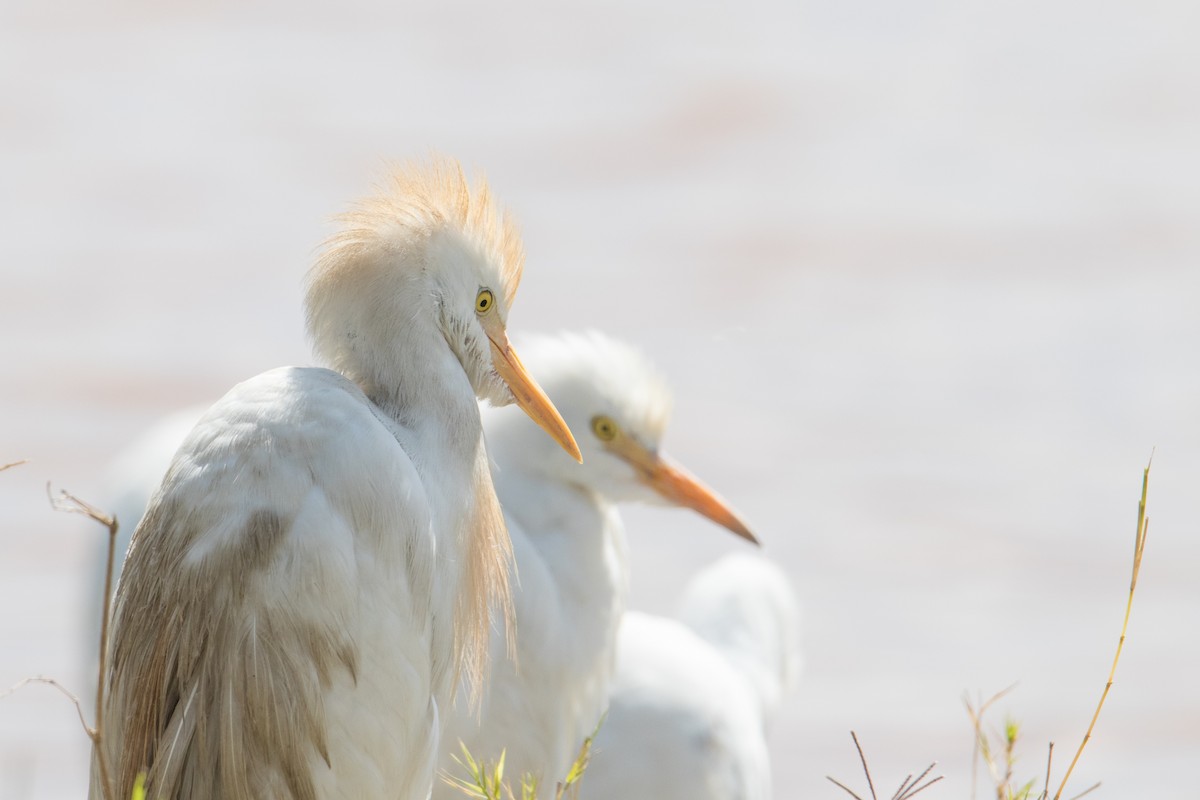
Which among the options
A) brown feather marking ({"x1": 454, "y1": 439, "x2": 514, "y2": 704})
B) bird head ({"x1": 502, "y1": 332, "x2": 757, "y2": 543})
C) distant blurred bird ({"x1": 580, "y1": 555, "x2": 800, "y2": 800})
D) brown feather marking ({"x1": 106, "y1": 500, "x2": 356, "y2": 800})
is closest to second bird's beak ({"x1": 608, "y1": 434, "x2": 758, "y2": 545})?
bird head ({"x1": 502, "y1": 332, "x2": 757, "y2": 543})

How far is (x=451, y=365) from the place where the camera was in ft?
8.57

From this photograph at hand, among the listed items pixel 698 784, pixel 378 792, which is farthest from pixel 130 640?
pixel 698 784

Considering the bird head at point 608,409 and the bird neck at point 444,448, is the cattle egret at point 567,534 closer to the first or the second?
the bird head at point 608,409

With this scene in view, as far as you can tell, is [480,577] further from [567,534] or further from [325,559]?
[567,534]

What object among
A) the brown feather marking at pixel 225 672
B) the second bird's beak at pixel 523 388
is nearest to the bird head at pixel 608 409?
the second bird's beak at pixel 523 388

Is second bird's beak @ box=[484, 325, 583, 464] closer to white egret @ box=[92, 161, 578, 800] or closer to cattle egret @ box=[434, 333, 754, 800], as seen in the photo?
white egret @ box=[92, 161, 578, 800]

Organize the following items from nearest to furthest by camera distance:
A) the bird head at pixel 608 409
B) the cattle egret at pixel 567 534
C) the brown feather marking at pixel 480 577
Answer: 1. the brown feather marking at pixel 480 577
2. the cattle egret at pixel 567 534
3. the bird head at pixel 608 409

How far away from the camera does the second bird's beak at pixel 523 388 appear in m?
2.77

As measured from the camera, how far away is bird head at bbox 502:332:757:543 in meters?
3.78

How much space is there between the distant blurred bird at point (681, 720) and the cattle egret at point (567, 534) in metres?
0.16

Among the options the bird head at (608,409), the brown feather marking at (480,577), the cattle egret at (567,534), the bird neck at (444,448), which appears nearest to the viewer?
the bird neck at (444,448)

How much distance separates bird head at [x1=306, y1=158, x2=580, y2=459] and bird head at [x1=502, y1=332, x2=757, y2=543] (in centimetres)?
98

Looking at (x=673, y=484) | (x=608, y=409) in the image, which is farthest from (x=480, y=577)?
(x=673, y=484)

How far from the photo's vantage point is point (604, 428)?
3.86 metres
